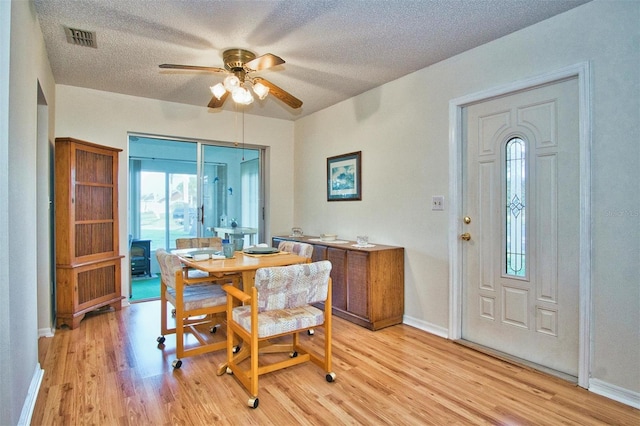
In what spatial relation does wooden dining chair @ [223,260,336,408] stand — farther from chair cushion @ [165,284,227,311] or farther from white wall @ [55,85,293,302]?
white wall @ [55,85,293,302]

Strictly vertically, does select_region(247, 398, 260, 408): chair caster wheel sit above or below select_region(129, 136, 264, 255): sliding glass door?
below

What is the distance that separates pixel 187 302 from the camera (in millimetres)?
2723

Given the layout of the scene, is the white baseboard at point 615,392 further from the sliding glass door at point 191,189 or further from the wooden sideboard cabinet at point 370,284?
the sliding glass door at point 191,189

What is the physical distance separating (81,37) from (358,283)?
318 cm

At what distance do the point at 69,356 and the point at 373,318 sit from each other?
2.58m

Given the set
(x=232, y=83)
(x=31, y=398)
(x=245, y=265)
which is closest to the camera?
(x=31, y=398)

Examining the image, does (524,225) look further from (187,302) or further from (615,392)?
(187,302)

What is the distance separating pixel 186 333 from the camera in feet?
10.8

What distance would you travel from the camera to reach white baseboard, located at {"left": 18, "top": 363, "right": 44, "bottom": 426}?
1873 mm

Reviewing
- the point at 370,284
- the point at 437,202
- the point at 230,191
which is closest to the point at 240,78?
the point at 437,202

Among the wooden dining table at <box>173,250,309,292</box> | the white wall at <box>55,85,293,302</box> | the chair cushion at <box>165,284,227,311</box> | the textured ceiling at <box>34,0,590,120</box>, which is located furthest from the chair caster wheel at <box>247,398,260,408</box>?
the white wall at <box>55,85,293,302</box>

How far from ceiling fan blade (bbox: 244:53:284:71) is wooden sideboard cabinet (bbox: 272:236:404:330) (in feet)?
6.15

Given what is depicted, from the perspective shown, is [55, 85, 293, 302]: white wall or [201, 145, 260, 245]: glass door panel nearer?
[55, 85, 293, 302]: white wall

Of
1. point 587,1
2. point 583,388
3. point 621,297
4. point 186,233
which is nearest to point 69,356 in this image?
point 186,233
